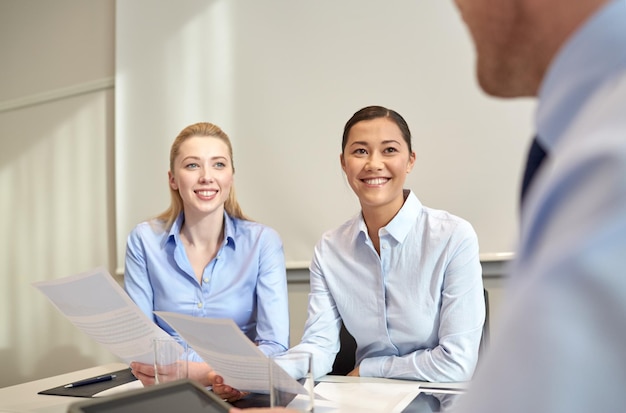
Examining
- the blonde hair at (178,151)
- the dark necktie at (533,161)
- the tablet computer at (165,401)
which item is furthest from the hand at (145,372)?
the dark necktie at (533,161)

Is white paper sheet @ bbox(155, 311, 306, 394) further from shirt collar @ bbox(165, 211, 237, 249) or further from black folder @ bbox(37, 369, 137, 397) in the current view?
shirt collar @ bbox(165, 211, 237, 249)

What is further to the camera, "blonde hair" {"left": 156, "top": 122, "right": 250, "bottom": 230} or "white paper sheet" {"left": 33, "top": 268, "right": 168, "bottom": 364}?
"blonde hair" {"left": 156, "top": 122, "right": 250, "bottom": 230}

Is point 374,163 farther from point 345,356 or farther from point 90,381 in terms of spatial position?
point 90,381

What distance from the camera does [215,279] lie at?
7.47 feet

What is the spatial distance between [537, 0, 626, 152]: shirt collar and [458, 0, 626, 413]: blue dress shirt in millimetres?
20

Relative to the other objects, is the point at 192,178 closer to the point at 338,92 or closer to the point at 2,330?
the point at 338,92

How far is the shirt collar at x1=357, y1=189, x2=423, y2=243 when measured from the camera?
6.42 feet

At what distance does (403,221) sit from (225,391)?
0.86 m

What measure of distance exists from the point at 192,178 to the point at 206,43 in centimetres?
128

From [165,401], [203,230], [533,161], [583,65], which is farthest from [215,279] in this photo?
[583,65]

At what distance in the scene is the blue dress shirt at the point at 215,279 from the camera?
7.32ft

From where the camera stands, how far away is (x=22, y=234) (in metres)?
4.05

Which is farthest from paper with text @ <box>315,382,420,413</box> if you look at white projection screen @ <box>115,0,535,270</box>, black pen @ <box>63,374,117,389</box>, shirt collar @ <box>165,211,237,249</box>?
white projection screen @ <box>115,0,535,270</box>

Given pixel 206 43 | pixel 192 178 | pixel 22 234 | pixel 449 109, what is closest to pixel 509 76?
pixel 192 178
